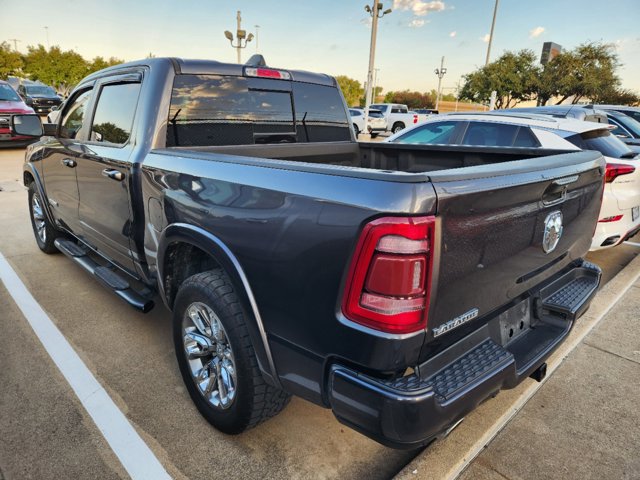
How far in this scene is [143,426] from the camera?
2.42 meters

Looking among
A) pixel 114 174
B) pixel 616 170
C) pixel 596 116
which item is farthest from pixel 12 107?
pixel 616 170

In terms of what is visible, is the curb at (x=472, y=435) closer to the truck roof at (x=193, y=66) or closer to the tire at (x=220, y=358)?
the tire at (x=220, y=358)

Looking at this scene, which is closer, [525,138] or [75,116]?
[75,116]

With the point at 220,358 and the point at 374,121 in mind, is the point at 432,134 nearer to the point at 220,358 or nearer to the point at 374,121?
the point at 220,358

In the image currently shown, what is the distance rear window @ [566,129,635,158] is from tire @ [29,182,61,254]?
5.60 metres

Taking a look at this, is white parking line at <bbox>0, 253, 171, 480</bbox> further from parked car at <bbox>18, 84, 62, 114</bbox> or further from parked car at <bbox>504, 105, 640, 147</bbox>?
parked car at <bbox>18, 84, 62, 114</bbox>

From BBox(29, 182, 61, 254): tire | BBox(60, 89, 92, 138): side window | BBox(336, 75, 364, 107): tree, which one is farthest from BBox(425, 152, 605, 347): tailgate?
BBox(336, 75, 364, 107): tree

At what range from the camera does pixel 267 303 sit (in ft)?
6.08

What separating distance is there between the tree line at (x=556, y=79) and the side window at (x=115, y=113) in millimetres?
32841

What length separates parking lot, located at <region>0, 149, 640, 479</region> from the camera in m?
2.16

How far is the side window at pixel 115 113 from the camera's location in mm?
2953

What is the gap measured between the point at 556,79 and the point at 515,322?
35.7 m

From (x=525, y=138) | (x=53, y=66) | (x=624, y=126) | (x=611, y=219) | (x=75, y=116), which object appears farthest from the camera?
(x=53, y=66)

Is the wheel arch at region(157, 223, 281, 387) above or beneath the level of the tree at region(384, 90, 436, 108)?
beneath
